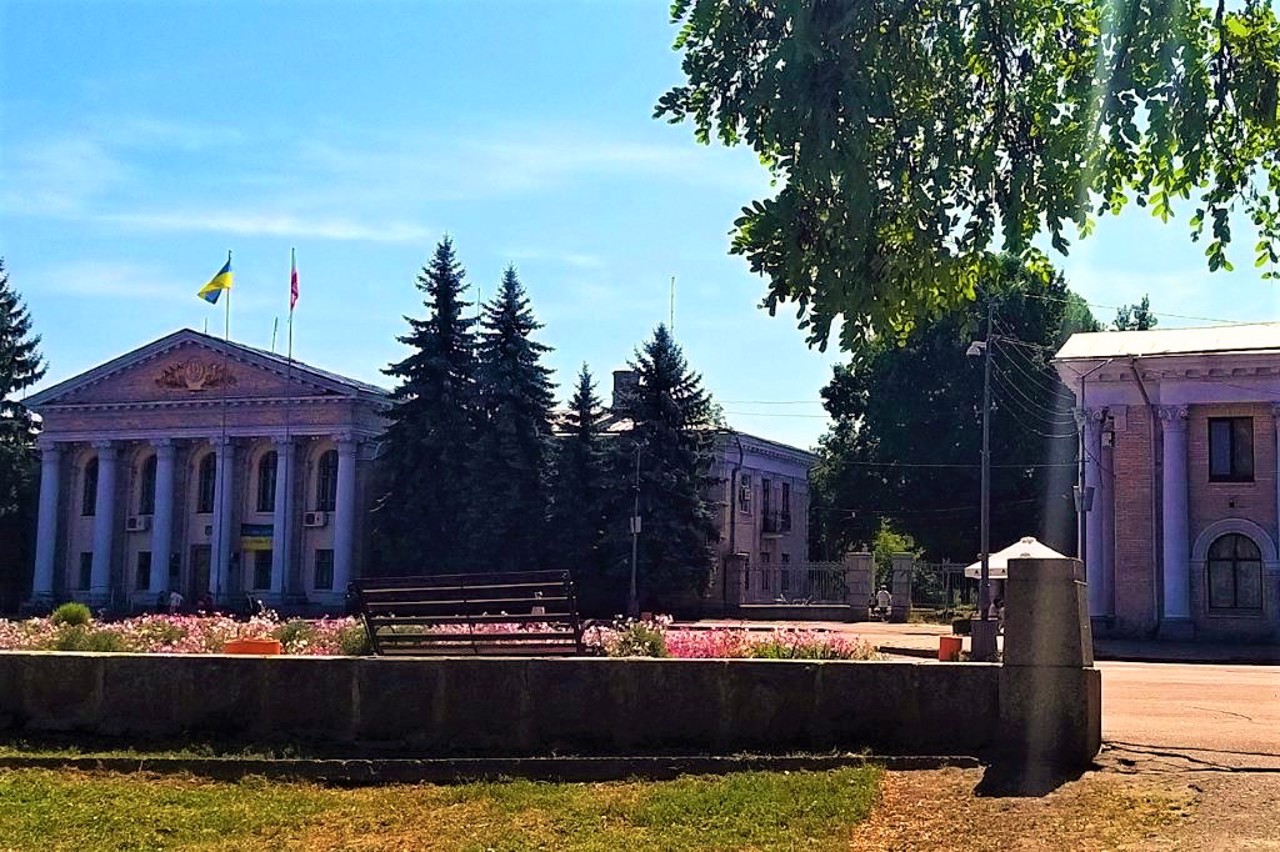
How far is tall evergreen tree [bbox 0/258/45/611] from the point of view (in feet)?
207

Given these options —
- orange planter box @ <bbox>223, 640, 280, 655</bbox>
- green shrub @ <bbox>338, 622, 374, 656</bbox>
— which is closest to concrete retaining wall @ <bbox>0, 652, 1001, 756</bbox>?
orange planter box @ <bbox>223, 640, 280, 655</bbox>

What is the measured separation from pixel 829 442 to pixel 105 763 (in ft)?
200

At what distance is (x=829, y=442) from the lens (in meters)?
68.9

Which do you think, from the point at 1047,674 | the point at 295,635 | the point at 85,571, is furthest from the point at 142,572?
the point at 1047,674

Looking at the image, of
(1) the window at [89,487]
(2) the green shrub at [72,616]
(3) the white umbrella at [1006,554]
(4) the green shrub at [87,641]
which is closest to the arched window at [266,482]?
(1) the window at [89,487]

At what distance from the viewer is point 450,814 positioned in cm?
809

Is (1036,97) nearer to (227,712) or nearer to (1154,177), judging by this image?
(1154,177)

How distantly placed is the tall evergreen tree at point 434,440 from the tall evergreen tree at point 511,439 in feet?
2.02

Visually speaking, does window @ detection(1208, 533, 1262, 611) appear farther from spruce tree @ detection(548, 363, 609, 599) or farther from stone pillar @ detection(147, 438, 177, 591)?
stone pillar @ detection(147, 438, 177, 591)

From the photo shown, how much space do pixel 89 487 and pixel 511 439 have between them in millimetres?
24699

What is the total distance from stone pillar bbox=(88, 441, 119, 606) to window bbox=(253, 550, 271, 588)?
6571 millimetres

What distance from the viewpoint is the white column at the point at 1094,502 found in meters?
38.5

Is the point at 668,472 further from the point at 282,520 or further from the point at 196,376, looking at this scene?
the point at 196,376

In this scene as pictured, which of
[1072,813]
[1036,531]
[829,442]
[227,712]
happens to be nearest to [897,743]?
[1072,813]
